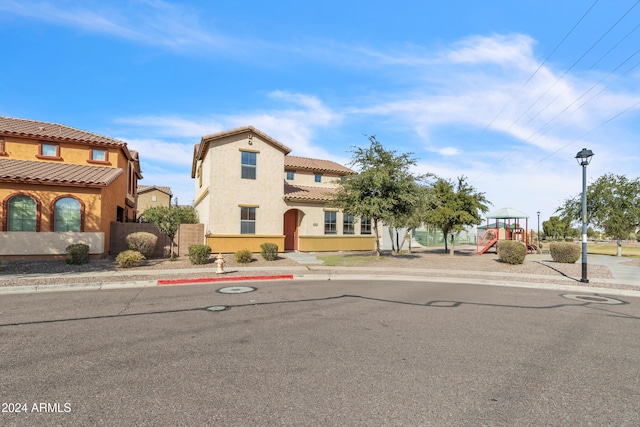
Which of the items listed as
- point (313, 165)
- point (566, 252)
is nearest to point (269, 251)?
point (313, 165)

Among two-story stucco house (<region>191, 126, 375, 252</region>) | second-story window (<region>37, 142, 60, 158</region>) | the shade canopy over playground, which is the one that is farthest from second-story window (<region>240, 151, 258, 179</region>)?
the shade canopy over playground

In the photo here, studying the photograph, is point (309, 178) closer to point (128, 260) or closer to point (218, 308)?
point (128, 260)

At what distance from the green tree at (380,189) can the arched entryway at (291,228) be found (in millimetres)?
4899

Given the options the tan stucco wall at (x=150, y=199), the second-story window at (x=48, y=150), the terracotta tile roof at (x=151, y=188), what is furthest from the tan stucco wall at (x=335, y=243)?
the terracotta tile roof at (x=151, y=188)

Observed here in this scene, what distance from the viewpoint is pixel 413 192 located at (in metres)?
19.0

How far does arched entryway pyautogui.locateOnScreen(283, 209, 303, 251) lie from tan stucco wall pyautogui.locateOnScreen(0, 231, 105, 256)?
1117 cm

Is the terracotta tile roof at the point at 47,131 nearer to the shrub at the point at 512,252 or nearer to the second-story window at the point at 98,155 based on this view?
the second-story window at the point at 98,155

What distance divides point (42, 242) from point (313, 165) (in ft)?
58.7

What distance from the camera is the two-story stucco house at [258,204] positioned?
20.4m

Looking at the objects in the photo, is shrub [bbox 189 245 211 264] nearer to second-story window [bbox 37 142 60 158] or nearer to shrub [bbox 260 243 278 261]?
shrub [bbox 260 243 278 261]

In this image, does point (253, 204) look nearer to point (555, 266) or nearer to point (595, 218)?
point (555, 266)

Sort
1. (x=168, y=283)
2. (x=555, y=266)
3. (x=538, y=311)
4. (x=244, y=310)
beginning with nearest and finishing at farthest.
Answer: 1. (x=244, y=310)
2. (x=538, y=311)
3. (x=168, y=283)
4. (x=555, y=266)

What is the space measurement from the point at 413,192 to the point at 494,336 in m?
13.8

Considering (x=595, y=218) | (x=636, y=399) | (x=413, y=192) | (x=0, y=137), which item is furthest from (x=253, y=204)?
(x=595, y=218)
